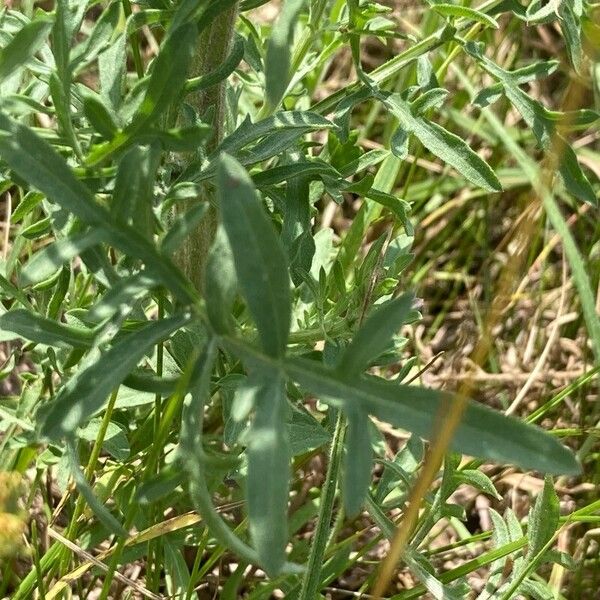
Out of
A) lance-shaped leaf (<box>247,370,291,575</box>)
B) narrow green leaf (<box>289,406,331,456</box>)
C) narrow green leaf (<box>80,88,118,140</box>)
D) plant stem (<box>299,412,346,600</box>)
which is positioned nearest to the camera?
lance-shaped leaf (<box>247,370,291,575</box>)

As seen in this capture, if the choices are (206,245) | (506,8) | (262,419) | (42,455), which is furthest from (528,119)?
(42,455)

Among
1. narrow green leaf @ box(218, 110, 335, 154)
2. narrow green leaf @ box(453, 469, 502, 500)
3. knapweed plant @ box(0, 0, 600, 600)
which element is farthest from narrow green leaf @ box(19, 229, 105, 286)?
narrow green leaf @ box(453, 469, 502, 500)

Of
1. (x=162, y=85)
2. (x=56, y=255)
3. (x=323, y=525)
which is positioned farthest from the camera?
(x=323, y=525)

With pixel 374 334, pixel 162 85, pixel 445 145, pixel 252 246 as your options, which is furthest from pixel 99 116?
pixel 445 145

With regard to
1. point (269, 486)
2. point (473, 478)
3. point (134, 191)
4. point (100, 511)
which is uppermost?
point (134, 191)

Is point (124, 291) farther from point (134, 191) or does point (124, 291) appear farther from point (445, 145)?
point (445, 145)

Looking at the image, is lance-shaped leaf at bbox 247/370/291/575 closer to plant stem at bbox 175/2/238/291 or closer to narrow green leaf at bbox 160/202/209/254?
narrow green leaf at bbox 160/202/209/254

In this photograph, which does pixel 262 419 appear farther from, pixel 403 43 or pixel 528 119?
pixel 403 43
